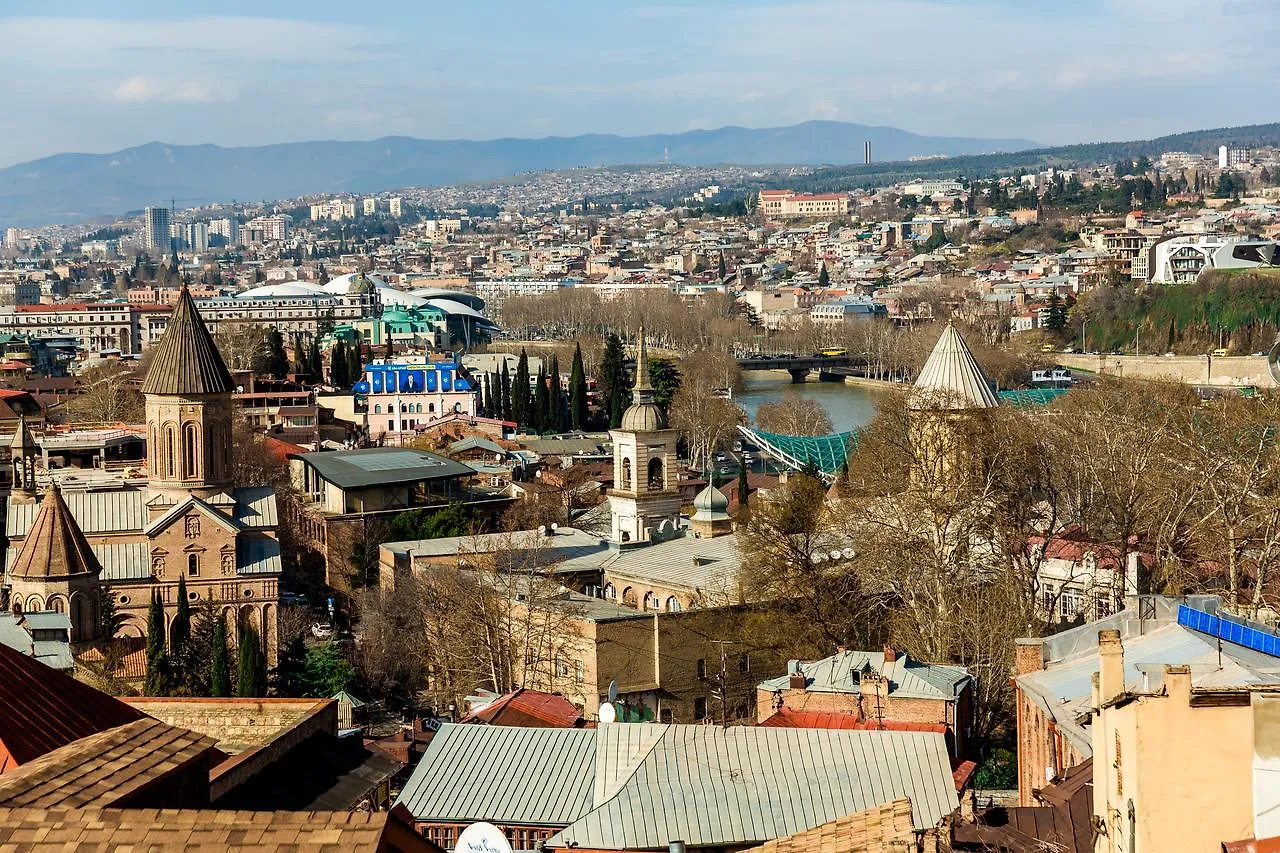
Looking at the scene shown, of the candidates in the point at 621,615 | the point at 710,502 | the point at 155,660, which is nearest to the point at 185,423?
the point at 155,660

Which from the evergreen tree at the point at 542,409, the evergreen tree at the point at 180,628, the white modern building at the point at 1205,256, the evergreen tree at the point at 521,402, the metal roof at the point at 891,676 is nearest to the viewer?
the metal roof at the point at 891,676

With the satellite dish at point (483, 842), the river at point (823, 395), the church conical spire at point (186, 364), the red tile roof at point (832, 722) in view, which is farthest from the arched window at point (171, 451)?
the river at point (823, 395)

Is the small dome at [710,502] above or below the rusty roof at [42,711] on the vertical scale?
below

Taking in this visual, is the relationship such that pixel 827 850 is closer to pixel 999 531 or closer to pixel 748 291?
pixel 999 531

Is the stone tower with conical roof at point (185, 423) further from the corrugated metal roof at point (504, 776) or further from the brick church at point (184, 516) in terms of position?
the corrugated metal roof at point (504, 776)

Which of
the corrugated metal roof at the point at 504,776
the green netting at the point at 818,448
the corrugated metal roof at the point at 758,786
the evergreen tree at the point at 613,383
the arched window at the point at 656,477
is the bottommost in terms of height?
the green netting at the point at 818,448

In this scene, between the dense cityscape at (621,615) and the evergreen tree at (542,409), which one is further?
the evergreen tree at (542,409)

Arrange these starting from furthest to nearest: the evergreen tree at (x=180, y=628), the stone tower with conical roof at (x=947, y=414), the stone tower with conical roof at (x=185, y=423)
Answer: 1. the stone tower with conical roof at (x=185, y=423)
2. the stone tower with conical roof at (x=947, y=414)
3. the evergreen tree at (x=180, y=628)

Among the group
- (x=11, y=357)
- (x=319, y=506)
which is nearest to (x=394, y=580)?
(x=319, y=506)
